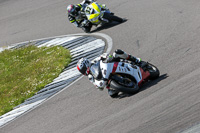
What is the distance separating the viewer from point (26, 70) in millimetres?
16484

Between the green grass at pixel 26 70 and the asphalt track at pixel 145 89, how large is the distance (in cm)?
160

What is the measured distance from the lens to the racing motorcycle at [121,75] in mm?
10148

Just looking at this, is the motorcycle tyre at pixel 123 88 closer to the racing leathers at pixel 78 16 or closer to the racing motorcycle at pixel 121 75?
the racing motorcycle at pixel 121 75

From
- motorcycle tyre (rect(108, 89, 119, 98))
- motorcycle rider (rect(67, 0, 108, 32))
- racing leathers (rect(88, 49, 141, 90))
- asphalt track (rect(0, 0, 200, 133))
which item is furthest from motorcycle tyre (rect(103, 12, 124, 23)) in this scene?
motorcycle tyre (rect(108, 89, 119, 98))

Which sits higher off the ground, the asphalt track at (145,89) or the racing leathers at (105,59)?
the racing leathers at (105,59)

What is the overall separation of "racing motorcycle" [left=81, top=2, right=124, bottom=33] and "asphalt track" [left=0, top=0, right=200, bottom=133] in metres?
0.44

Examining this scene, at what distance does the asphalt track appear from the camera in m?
8.64

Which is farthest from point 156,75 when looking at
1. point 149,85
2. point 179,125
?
point 179,125

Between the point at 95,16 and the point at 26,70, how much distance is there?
414cm

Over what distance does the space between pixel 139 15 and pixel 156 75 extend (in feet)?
23.2

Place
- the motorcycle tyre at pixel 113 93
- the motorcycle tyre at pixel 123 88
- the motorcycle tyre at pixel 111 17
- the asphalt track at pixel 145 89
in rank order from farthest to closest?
the motorcycle tyre at pixel 111 17 < the motorcycle tyre at pixel 113 93 < the motorcycle tyre at pixel 123 88 < the asphalt track at pixel 145 89

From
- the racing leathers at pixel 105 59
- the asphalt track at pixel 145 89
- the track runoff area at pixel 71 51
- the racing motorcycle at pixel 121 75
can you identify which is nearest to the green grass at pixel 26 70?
the track runoff area at pixel 71 51

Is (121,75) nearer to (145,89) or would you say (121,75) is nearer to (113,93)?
(113,93)

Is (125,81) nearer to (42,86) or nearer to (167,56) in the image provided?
(167,56)
